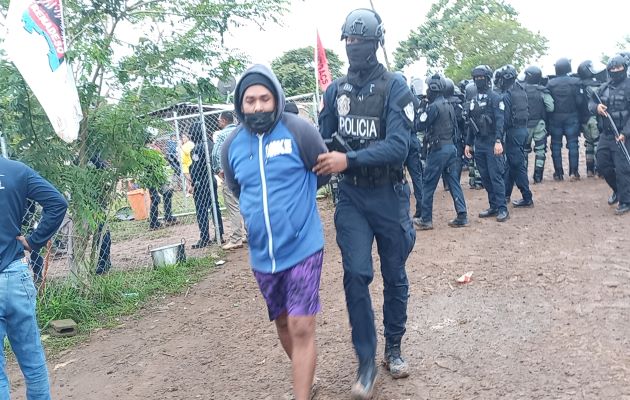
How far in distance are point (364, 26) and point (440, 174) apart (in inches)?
203

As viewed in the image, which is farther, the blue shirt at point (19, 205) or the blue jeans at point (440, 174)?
the blue jeans at point (440, 174)

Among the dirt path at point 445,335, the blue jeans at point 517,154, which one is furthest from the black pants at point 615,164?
the blue jeans at point 517,154

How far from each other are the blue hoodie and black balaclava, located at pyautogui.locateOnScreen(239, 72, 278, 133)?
0.07 ft

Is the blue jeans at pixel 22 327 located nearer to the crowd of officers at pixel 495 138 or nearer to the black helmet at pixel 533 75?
the crowd of officers at pixel 495 138

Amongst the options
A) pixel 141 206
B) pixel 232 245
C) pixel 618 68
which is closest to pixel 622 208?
pixel 618 68

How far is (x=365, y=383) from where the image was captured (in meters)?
3.68

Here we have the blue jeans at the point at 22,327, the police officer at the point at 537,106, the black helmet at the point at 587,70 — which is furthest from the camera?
the police officer at the point at 537,106

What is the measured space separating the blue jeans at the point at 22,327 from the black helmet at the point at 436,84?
627 cm

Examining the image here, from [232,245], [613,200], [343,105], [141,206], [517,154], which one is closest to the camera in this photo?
[343,105]

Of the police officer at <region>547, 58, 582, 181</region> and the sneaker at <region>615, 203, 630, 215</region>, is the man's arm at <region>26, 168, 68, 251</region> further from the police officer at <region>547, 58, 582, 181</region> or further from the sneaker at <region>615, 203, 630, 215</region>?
the police officer at <region>547, 58, 582, 181</region>

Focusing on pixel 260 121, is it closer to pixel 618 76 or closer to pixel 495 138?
pixel 495 138

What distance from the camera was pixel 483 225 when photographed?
8727 millimetres

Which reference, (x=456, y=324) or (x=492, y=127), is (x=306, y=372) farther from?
(x=492, y=127)

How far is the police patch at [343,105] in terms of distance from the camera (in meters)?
3.83
